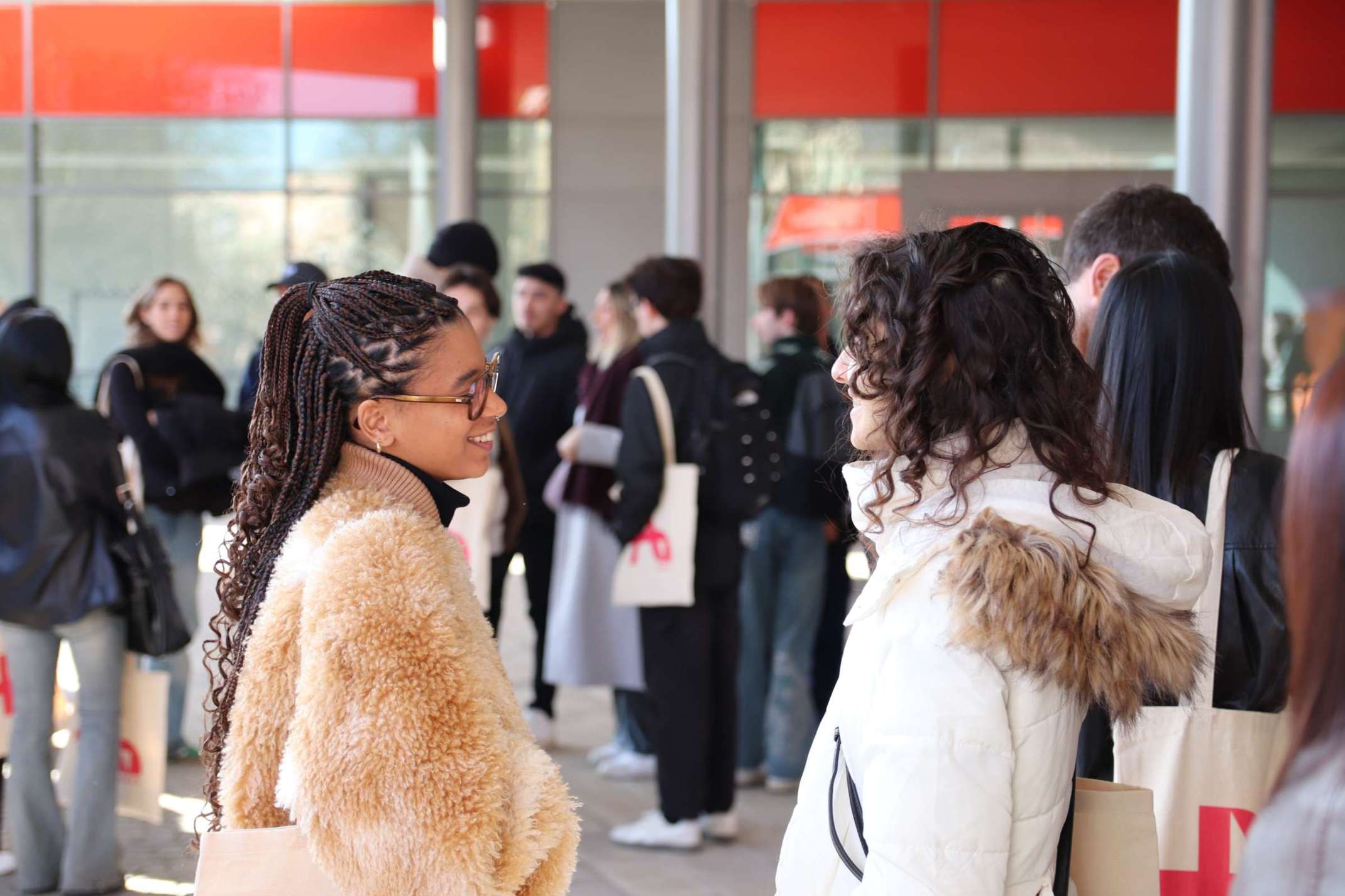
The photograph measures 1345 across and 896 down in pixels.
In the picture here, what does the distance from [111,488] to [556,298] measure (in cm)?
265

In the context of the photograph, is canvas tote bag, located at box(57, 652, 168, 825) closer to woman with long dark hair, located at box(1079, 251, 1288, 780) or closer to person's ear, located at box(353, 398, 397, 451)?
person's ear, located at box(353, 398, 397, 451)

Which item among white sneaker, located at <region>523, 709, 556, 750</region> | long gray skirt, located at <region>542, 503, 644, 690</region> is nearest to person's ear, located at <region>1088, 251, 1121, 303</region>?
long gray skirt, located at <region>542, 503, 644, 690</region>

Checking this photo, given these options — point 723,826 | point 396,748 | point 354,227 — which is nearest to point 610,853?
point 723,826

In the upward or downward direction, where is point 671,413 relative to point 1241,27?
downward

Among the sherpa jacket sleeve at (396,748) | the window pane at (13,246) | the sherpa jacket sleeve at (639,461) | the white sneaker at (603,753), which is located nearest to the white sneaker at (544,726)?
the white sneaker at (603,753)

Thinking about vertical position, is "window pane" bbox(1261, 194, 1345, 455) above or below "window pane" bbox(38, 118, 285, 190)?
below

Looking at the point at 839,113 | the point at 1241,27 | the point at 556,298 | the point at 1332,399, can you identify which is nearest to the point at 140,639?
the point at 556,298

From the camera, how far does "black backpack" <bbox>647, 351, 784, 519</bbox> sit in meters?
5.12

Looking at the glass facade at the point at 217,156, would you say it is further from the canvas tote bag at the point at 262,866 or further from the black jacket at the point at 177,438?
the canvas tote bag at the point at 262,866

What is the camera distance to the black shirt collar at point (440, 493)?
1834mm

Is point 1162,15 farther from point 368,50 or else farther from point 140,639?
point 140,639

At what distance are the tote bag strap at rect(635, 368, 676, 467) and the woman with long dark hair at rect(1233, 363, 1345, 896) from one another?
12.9 feet

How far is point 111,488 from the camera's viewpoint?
4492 millimetres

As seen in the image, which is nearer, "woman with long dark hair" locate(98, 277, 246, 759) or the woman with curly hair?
the woman with curly hair
